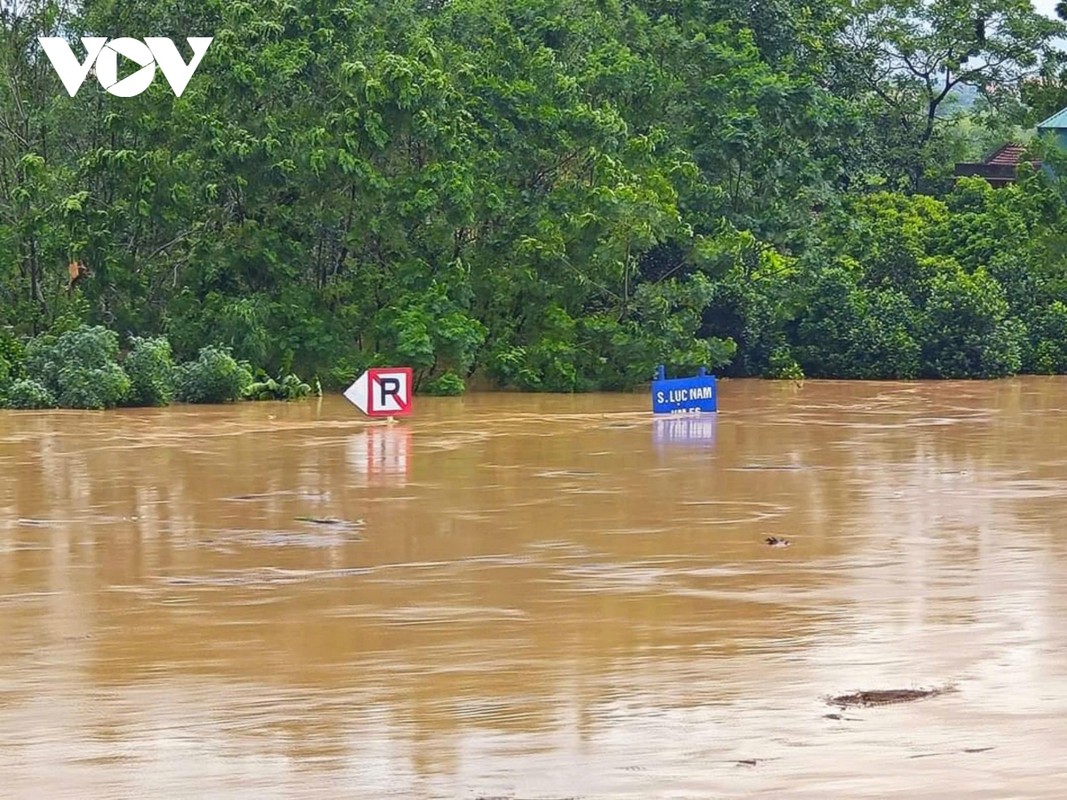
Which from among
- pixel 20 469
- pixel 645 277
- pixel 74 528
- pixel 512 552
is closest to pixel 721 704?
pixel 512 552

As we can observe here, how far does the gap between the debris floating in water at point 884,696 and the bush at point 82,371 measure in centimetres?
2471

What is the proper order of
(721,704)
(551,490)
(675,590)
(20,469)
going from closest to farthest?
(721,704), (675,590), (551,490), (20,469)

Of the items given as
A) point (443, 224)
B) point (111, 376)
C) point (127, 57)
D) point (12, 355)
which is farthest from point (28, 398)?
point (443, 224)

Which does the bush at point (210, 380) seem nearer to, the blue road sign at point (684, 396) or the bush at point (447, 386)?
the bush at point (447, 386)

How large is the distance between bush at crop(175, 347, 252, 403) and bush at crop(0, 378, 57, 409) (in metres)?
2.40

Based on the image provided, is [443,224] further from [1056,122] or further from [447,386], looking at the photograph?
[1056,122]

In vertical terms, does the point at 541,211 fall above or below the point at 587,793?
above

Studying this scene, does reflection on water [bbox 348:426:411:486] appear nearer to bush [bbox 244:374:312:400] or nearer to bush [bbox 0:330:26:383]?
bush [bbox 244:374:312:400]

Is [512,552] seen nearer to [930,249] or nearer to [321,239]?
[321,239]

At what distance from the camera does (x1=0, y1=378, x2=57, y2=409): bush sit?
32.8 metres

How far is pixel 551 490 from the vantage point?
20344 millimetres

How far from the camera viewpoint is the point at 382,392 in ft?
96.3

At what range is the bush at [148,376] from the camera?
3347cm

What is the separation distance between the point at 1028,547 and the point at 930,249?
31.1m
